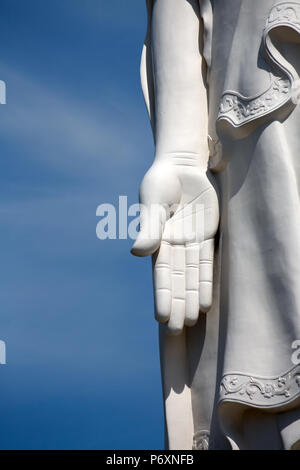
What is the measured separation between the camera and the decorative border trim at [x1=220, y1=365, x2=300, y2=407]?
777cm

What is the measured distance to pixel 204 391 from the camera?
28.2 feet

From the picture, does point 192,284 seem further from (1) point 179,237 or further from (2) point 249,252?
(2) point 249,252

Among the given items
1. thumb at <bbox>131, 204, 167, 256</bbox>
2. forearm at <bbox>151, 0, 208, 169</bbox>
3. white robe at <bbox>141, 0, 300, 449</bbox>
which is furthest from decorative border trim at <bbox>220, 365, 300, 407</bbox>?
forearm at <bbox>151, 0, 208, 169</bbox>

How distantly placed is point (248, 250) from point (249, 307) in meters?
0.42

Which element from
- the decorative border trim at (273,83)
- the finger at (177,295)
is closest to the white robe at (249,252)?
the decorative border trim at (273,83)

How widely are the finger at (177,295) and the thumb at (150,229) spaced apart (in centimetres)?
21

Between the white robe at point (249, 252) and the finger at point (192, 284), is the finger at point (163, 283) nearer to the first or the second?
the finger at point (192, 284)

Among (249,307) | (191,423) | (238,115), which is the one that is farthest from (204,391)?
(238,115)

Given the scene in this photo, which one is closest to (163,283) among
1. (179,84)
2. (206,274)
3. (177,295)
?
(177,295)

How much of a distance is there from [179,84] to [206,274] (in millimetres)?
1520

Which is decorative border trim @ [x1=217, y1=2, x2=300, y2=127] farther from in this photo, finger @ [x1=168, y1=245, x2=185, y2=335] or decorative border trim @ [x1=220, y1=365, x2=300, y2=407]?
decorative border trim @ [x1=220, y1=365, x2=300, y2=407]

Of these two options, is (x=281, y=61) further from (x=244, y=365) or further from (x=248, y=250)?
(x=244, y=365)

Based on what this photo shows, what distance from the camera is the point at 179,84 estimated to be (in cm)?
905
